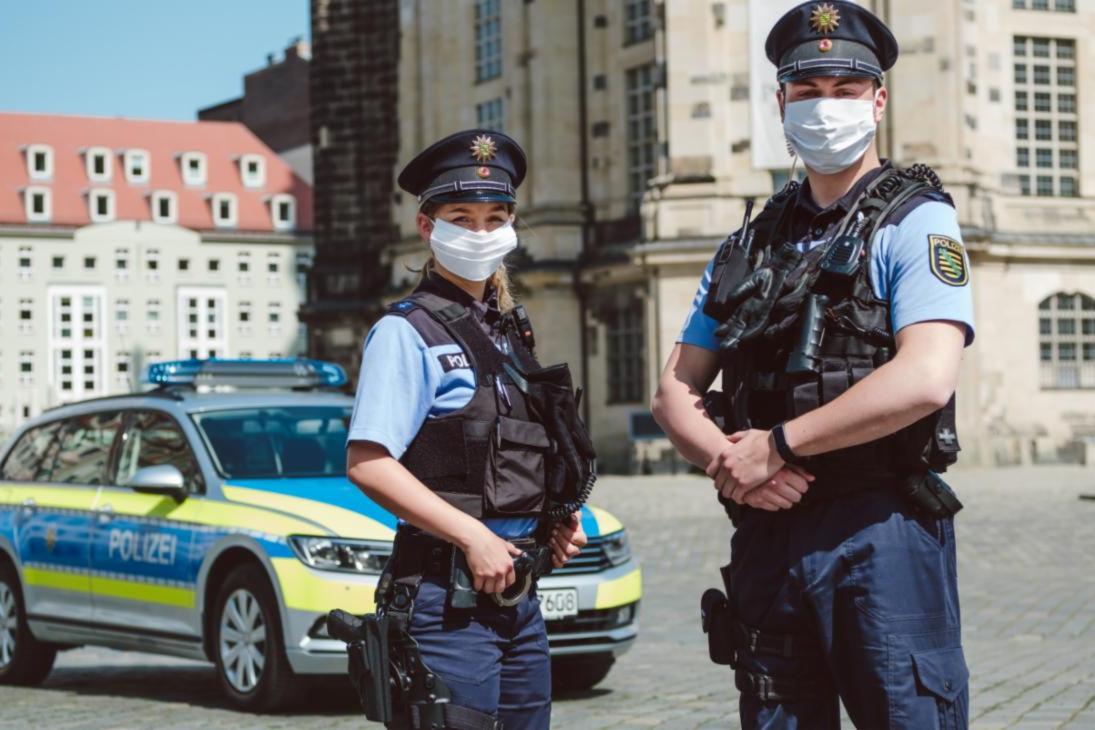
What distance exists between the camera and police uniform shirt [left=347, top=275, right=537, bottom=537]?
14.1ft

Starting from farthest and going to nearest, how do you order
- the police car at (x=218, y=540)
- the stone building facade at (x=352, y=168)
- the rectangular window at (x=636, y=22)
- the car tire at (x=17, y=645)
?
the stone building facade at (x=352, y=168) → the rectangular window at (x=636, y=22) → the car tire at (x=17, y=645) → the police car at (x=218, y=540)

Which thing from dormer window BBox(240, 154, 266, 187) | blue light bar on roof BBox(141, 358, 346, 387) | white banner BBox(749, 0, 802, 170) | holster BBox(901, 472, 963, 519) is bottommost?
holster BBox(901, 472, 963, 519)

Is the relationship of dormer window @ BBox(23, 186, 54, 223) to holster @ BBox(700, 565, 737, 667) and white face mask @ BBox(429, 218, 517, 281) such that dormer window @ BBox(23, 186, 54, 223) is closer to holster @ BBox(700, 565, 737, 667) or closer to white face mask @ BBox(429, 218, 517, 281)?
white face mask @ BBox(429, 218, 517, 281)

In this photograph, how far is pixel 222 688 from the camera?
9617mm

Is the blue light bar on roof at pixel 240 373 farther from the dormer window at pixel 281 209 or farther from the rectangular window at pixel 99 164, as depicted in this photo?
the rectangular window at pixel 99 164

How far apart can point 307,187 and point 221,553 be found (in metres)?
86.8

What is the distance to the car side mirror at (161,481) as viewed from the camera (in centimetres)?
947

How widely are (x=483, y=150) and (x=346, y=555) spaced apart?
4585 mm

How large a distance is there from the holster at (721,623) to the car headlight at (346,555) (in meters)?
4.77

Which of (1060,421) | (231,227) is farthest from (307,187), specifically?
(1060,421)

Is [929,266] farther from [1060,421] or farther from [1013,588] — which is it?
[1060,421]

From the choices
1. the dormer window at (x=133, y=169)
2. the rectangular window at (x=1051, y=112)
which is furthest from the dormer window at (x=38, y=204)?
the rectangular window at (x=1051, y=112)

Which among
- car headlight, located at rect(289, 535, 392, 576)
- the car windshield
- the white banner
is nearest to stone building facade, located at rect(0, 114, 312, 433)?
the white banner

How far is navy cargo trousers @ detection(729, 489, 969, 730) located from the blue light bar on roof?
23.5 ft
